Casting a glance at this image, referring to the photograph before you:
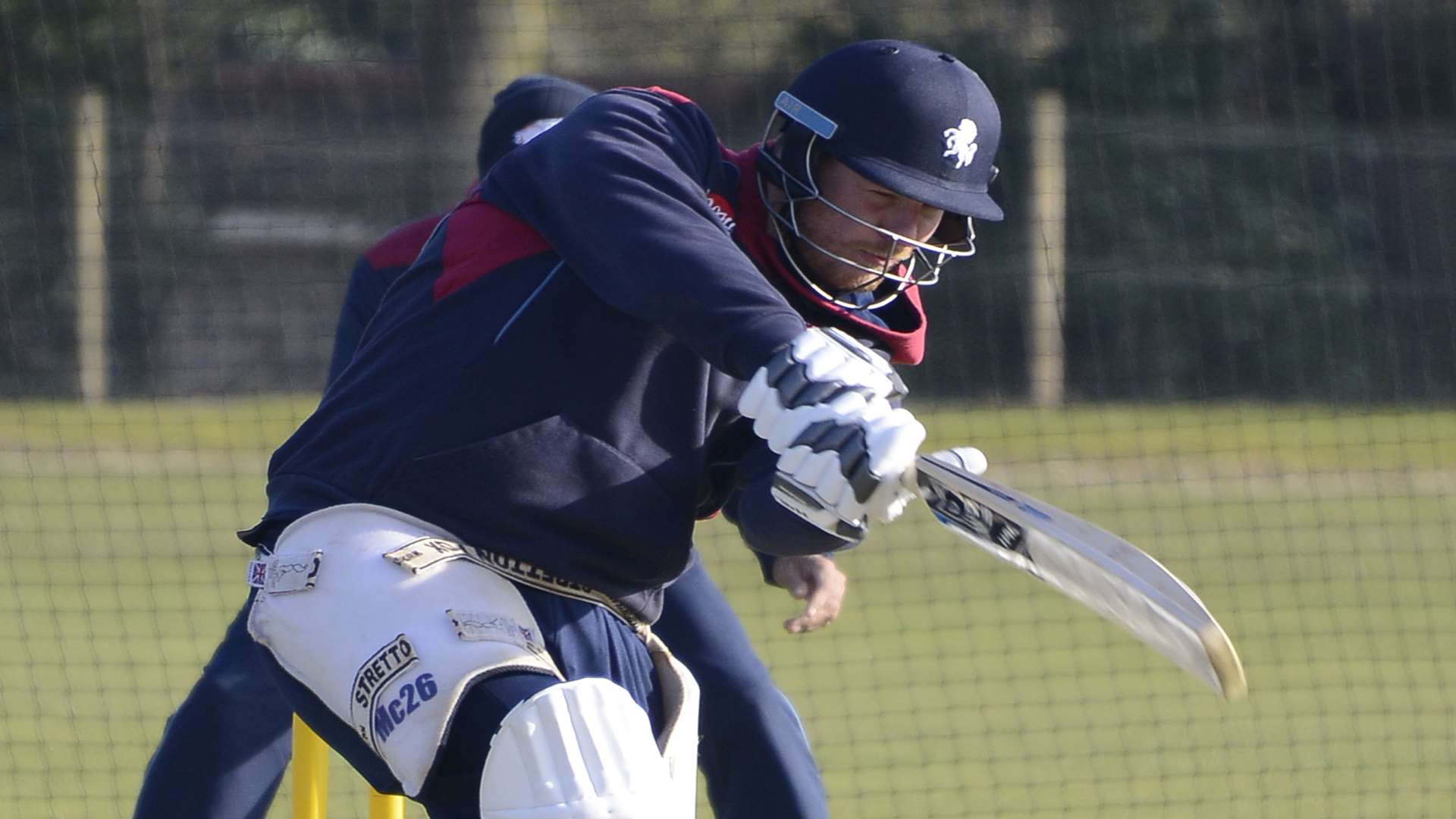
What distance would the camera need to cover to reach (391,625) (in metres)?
2.21

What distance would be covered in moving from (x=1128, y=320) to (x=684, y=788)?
9.88 m

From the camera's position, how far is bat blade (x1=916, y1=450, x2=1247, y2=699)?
194 cm

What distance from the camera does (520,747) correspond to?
6.81 feet

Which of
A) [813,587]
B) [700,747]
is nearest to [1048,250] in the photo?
[700,747]

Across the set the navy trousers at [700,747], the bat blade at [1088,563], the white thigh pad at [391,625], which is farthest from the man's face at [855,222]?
the navy trousers at [700,747]

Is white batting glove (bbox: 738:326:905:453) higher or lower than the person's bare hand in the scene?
higher

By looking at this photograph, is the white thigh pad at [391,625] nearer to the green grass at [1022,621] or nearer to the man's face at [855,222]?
the man's face at [855,222]

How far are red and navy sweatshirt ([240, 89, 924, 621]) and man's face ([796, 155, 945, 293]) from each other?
0.16m

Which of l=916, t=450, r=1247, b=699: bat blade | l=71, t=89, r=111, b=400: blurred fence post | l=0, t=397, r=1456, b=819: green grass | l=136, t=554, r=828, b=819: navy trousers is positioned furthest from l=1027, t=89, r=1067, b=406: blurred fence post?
l=916, t=450, r=1247, b=699: bat blade

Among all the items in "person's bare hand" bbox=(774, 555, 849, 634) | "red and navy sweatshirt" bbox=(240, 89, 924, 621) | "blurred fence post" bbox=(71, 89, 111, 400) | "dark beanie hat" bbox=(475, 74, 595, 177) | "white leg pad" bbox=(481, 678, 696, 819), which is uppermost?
"red and navy sweatshirt" bbox=(240, 89, 924, 621)

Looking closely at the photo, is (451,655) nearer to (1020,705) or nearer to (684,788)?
(684,788)

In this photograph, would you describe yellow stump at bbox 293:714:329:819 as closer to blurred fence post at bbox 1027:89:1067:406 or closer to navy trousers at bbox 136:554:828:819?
navy trousers at bbox 136:554:828:819

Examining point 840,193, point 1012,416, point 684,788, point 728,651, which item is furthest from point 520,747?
point 1012,416

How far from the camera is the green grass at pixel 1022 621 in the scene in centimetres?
535
